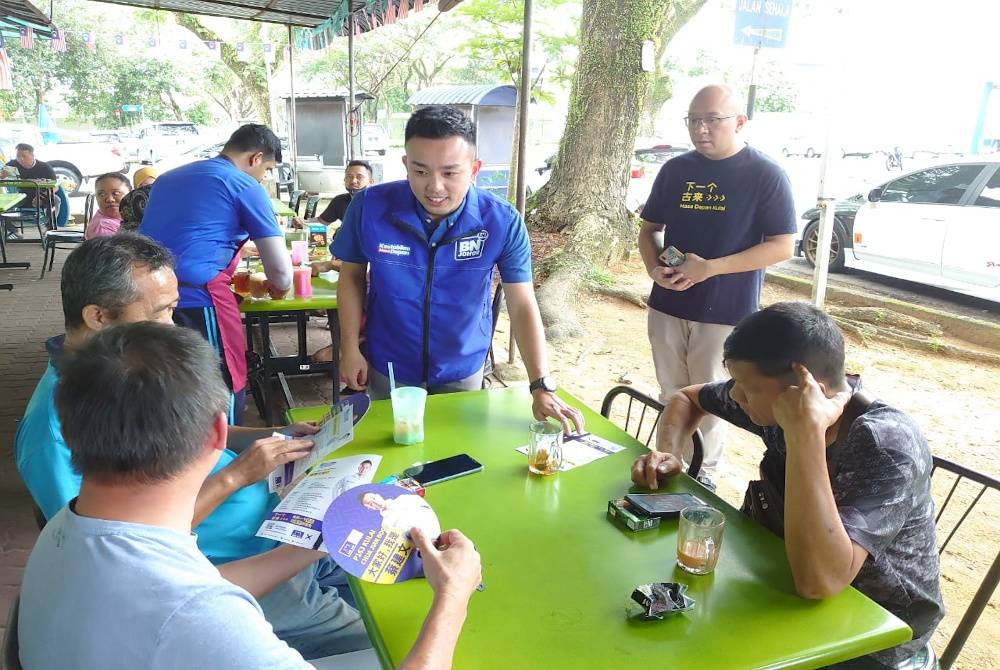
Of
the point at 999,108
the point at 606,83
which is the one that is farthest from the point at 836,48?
the point at 999,108

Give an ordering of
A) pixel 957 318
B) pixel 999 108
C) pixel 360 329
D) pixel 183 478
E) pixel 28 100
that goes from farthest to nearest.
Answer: pixel 28 100 < pixel 999 108 < pixel 957 318 < pixel 360 329 < pixel 183 478

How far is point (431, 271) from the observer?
7.32 ft

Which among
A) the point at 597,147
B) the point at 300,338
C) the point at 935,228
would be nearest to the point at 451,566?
the point at 300,338

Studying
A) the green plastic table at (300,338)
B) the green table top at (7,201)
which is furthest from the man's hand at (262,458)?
the green table top at (7,201)

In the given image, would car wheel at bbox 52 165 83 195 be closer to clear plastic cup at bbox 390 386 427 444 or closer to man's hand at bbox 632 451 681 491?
clear plastic cup at bbox 390 386 427 444

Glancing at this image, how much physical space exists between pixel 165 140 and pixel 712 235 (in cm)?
1856

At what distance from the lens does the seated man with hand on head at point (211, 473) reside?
50.8 inches

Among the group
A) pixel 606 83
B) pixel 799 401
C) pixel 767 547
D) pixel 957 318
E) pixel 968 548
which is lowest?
pixel 968 548

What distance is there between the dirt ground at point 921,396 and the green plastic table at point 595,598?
1513 mm

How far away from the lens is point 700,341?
295 centimetres

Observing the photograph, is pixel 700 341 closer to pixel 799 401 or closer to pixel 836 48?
pixel 799 401

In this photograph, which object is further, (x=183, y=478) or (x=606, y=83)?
(x=606, y=83)

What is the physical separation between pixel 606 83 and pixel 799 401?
19.3ft

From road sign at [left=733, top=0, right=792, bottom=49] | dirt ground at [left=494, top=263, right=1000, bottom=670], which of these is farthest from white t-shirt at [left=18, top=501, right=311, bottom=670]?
road sign at [left=733, top=0, right=792, bottom=49]
